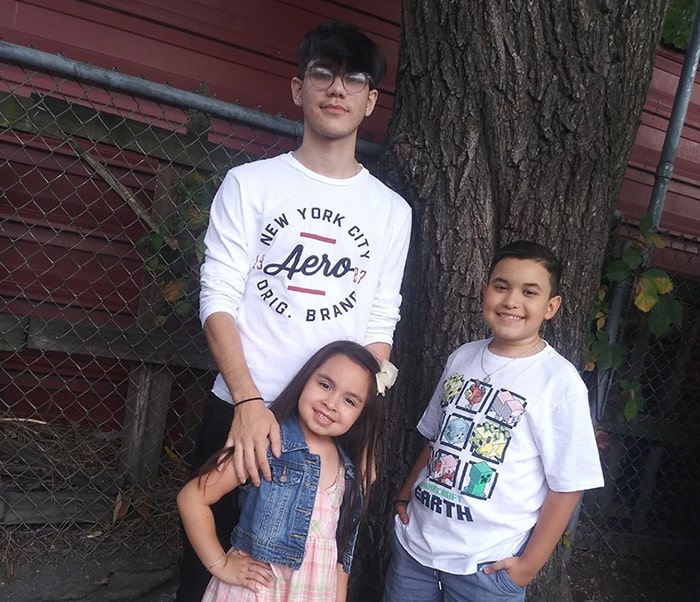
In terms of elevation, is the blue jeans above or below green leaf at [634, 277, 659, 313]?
below

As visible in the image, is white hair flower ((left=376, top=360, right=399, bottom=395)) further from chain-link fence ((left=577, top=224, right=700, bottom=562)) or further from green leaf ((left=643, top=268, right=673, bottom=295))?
green leaf ((left=643, top=268, right=673, bottom=295))

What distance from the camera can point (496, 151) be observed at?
2.00 meters

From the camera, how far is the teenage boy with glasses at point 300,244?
163cm

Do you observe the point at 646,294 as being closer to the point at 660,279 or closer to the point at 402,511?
the point at 660,279

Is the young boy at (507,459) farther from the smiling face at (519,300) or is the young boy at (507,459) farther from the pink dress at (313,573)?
the pink dress at (313,573)

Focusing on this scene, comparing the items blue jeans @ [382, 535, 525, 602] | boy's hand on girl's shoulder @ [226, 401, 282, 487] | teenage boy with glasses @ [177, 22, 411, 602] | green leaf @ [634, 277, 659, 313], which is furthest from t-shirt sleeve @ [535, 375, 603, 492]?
green leaf @ [634, 277, 659, 313]

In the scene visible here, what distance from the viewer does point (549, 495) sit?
1.54 meters

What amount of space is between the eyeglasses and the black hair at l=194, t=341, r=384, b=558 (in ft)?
2.30

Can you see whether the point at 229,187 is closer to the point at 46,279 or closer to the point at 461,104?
the point at 461,104

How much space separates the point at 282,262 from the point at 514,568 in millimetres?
993

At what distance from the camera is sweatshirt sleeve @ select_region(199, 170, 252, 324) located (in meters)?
1.61

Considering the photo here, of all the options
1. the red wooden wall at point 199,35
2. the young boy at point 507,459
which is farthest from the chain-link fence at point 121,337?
the young boy at point 507,459

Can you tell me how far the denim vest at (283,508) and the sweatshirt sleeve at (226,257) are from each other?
36cm

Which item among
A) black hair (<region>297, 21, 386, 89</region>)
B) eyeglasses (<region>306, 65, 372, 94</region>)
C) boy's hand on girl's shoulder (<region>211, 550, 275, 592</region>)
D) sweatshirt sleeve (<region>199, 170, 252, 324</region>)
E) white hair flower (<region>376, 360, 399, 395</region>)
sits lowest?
boy's hand on girl's shoulder (<region>211, 550, 275, 592</region>)
